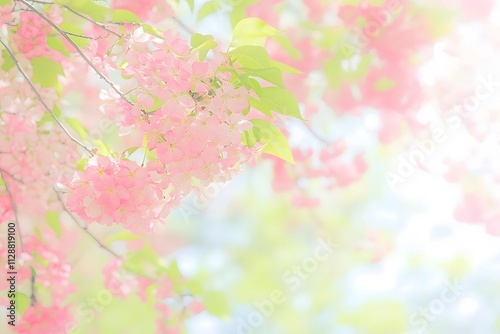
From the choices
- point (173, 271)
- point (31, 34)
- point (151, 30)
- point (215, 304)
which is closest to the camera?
point (151, 30)

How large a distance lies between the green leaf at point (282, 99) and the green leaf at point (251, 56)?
0.03m

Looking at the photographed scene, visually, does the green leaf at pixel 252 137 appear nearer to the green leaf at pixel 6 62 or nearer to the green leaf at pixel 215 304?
the green leaf at pixel 6 62

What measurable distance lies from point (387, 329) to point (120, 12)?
2089 mm

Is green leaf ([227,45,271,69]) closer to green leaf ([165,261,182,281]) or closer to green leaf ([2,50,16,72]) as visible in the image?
green leaf ([2,50,16,72])

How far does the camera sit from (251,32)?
2.75ft

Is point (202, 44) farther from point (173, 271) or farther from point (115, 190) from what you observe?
point (173, 271)

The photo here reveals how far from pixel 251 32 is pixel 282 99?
0.10 meters

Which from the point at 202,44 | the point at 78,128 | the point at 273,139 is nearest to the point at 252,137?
the point at 273,139

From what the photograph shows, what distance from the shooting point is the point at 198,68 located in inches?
29.8

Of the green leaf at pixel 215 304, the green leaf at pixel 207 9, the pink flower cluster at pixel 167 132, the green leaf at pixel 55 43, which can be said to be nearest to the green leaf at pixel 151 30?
the pink flower cluster at pixel 167 132

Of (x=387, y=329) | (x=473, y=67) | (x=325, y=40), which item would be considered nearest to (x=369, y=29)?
(x=325, y=40)

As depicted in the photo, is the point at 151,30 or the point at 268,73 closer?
the point at 268,73

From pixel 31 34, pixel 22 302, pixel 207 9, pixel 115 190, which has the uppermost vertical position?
pixel 207 9

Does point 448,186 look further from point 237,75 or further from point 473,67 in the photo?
point 237,75
